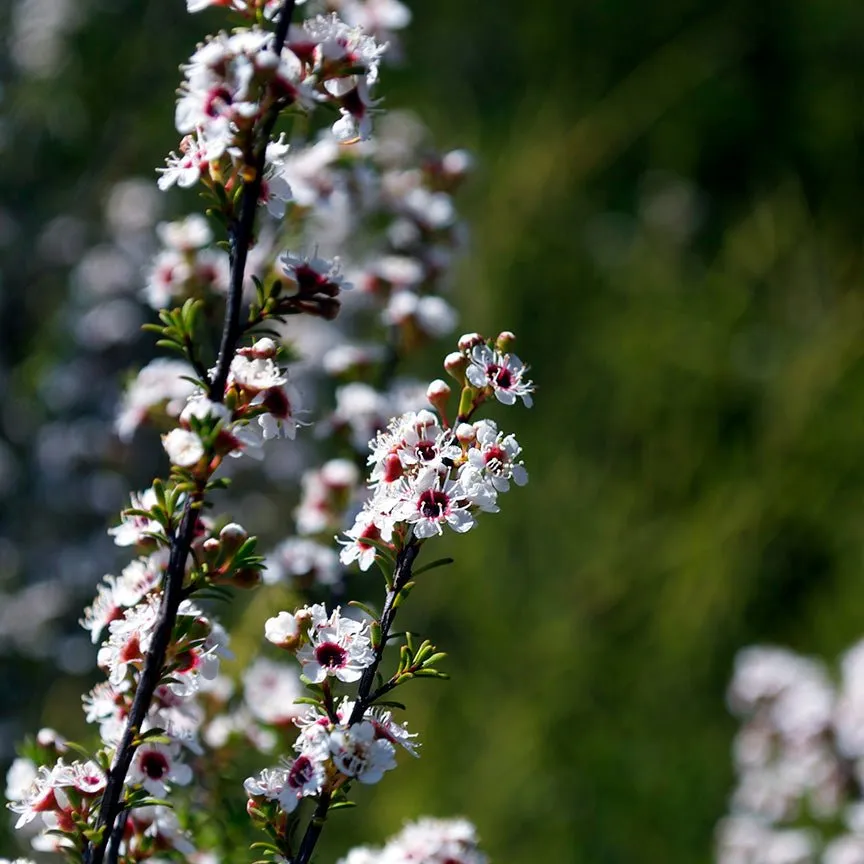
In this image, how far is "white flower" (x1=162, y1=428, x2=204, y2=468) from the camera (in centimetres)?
130

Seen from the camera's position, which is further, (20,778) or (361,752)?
(20,778)

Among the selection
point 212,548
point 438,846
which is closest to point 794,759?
point 438,846

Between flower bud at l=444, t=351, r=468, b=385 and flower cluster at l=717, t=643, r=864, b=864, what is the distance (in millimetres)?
1566

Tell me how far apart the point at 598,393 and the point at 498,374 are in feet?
15.1

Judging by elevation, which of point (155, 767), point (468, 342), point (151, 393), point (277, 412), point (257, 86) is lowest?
point (155, 767)

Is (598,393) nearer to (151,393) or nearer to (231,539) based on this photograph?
(151,393)

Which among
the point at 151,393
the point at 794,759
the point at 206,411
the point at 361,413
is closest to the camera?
the point at 206,411

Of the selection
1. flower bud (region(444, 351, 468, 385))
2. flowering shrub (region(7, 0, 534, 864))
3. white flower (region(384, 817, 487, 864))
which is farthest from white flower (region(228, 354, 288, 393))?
white flower (region(384, 817, 487, 864))

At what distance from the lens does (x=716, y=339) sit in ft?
20.2

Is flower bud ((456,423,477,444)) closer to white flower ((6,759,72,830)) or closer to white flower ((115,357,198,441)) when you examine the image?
white flower ((6,759,72,830))

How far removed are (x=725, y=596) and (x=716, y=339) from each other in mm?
1460

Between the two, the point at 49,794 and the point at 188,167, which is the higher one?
the point at 188,167

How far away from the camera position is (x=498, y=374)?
1.48 metres

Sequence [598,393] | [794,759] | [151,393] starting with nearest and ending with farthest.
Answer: [151,393]
[794,759]
[598,393]
